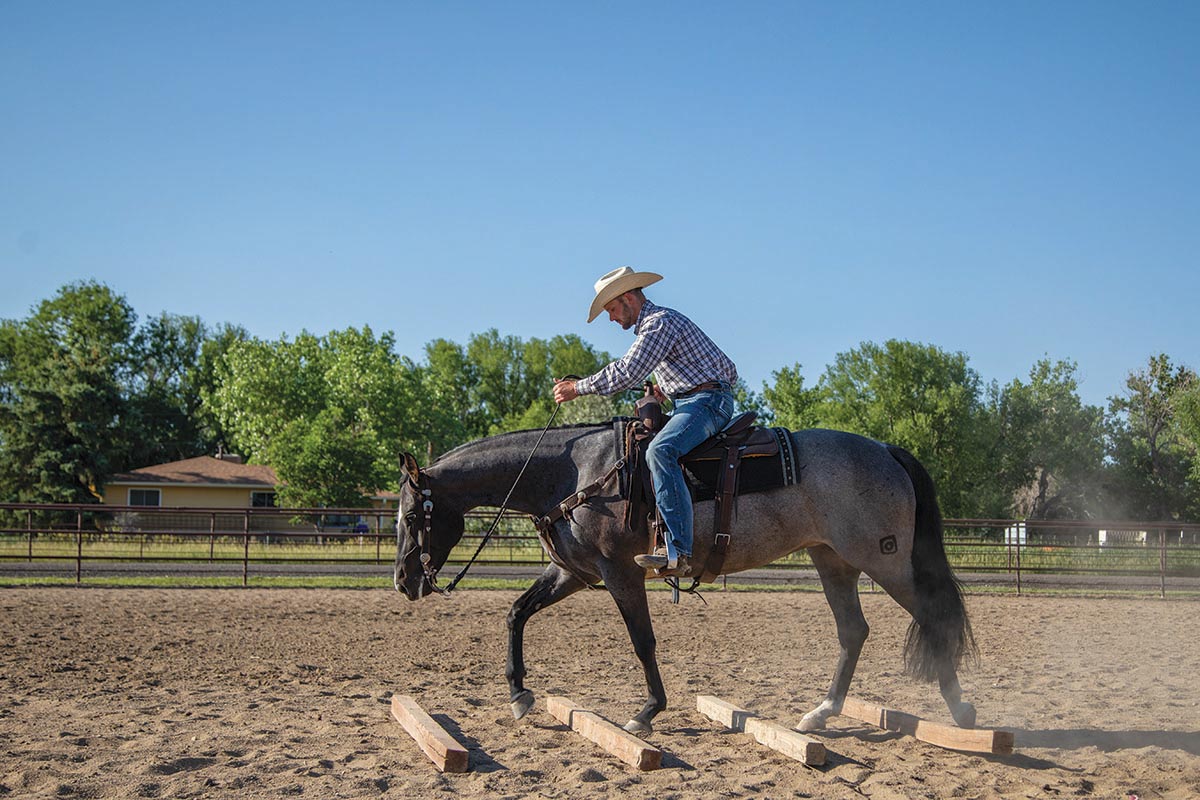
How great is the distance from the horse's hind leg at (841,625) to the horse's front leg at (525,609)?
1.68m

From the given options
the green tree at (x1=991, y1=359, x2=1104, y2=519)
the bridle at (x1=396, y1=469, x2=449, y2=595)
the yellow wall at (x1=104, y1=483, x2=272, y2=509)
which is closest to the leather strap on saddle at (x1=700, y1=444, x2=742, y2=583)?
the bridle at (x1=396, y1=469, x2=449, y2=595)

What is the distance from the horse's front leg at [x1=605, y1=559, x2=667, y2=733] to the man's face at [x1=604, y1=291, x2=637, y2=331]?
1582mm

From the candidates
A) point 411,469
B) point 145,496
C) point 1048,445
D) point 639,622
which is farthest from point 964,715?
point 1048,445

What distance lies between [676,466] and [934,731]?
218 centimetres

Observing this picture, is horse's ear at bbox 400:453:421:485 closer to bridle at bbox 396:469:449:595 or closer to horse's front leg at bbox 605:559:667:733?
bridle at bbox 396:469:449:595

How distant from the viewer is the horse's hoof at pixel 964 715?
5.86m

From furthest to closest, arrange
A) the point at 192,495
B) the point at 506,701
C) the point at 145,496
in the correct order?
the point at 145,496, the point at 192,495, the point at 506,701

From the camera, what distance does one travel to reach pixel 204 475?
44.8 meters

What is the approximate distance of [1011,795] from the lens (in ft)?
15.4

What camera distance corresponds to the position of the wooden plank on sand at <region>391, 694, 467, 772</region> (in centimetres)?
507

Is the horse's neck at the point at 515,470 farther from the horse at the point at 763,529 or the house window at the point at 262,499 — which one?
the house window at the point at 262,499

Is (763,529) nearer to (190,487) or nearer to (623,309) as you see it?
(623,309)

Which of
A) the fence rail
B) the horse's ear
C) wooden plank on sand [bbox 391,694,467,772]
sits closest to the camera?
wooden plank on sand [bbox 391,694,467,772]

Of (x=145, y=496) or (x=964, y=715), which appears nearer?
(x=964, y=715)
